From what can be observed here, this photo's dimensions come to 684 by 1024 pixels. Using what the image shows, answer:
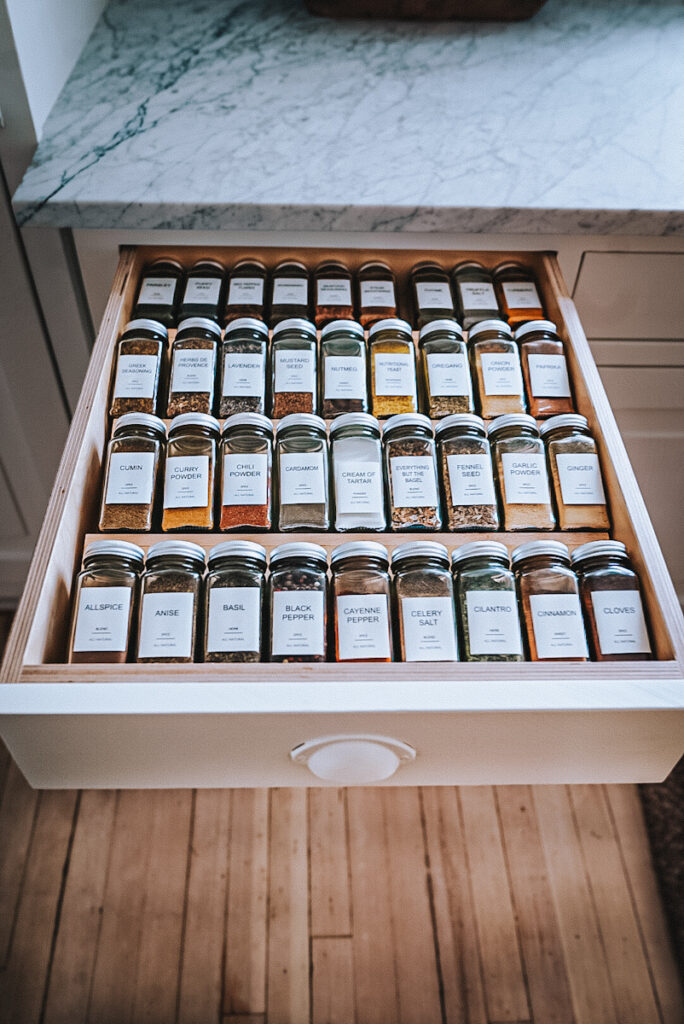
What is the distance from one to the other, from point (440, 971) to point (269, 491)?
32.1 inches

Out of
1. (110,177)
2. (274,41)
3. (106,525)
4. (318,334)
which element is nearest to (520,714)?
(106,525)

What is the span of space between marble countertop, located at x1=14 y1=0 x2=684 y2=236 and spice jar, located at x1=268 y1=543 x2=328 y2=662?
550 mm

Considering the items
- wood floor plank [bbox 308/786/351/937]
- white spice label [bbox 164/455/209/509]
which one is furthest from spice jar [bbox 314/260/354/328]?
wood floor plank [bbox 308/786/351/937]

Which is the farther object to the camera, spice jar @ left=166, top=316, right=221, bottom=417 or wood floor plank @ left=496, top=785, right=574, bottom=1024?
wood floor plank @ left=496, top=785, right=574, bottom=1024

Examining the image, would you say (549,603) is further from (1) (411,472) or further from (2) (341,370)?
(2) (341,370)

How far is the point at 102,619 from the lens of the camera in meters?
0.82

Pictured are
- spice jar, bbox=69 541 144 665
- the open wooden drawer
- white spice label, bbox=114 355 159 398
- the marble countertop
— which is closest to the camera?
the open wooden drawer

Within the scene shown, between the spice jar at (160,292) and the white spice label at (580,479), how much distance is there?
0.59m

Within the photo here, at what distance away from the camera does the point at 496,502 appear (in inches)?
38.3

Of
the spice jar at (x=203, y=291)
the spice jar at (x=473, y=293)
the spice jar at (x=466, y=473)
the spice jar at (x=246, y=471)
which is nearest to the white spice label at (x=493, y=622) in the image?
the spice jar at (x=466, y=473)

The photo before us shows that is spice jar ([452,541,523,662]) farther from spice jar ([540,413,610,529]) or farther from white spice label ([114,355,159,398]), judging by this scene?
white spice label ([114,355,159,398])

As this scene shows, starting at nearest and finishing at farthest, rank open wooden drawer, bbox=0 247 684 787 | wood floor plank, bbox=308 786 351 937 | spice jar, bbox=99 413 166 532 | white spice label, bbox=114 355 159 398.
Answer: open wooden drawer, bbox=0 247 684 787
spice jar, bbox=99 413 166 532
white spice label, bbox=114 355 159 398
wood floor plank, bbox=308 786 351 937

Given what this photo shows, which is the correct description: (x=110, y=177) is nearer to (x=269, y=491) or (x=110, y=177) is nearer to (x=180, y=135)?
(x=180, y=135)

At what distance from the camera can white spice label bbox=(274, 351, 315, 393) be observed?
3.48 ft
